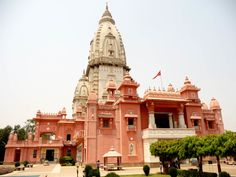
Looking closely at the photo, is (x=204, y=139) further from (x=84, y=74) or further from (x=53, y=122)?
(x=84, y=74)

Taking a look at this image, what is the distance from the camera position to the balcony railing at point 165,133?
28656 mm

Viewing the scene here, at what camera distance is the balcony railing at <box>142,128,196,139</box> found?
1128 inches

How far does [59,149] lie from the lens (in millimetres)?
40031

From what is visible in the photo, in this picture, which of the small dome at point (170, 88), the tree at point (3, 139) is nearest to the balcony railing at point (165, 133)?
the small dome at point (170, 88)

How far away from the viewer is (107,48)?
52.8m

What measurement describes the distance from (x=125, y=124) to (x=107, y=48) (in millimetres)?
27730

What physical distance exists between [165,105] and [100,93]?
63.9 feet

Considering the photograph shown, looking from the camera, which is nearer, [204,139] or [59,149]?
[204,139]

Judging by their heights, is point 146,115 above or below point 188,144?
above

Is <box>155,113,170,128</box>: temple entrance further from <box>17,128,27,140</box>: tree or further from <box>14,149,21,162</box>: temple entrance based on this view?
<box>17,128,27,140</box>: tree

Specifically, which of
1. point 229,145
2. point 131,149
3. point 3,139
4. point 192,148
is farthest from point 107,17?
point 229,145

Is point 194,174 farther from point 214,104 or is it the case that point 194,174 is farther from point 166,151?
point 214,104

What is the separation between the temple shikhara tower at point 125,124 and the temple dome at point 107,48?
947cm

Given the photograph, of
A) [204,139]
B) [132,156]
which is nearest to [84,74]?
[132,156]
